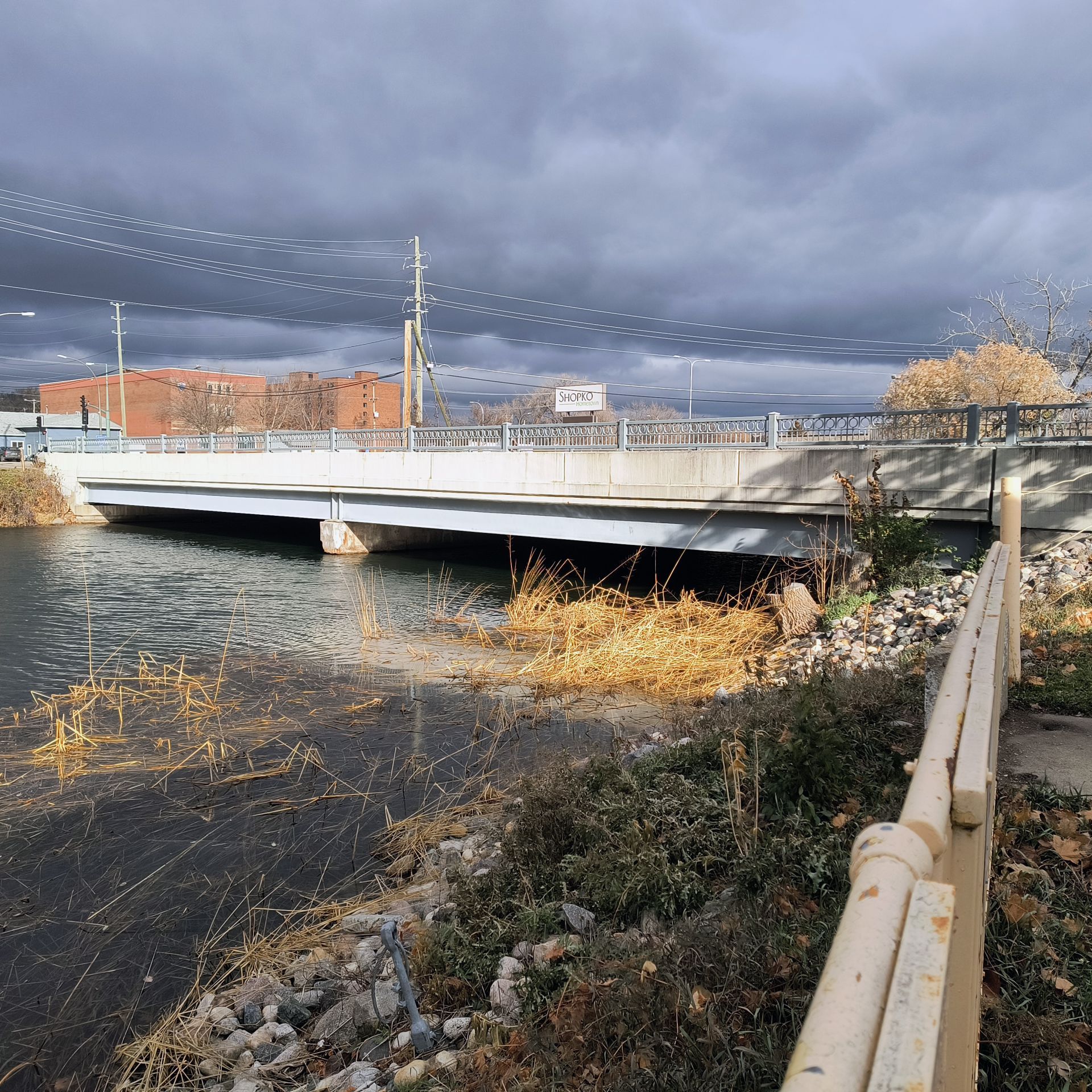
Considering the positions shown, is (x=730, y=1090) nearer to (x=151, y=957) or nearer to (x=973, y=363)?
(x=151, y=957)

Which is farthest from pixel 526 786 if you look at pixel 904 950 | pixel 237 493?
pixel 237 493

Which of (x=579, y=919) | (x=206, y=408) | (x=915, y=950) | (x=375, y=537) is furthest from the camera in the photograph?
(x=206, y=408)

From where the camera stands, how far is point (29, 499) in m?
35.7

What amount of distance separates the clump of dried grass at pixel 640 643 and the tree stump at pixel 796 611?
0.27 m

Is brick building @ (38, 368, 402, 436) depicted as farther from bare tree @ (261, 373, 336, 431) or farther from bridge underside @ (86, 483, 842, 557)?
bridge underside @ (86, 483, 842, 557)

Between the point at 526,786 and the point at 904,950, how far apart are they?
5.03 metres

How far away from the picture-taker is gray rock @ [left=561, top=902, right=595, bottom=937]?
4.21m

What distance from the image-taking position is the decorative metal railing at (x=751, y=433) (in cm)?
1260

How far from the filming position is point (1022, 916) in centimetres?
291

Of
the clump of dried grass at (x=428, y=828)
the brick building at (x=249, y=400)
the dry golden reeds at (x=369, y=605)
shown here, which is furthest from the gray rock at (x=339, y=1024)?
the brick building at (x=249, y=400)

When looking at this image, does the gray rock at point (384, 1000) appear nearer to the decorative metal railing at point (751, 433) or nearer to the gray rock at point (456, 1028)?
the gray rock at point (456, 1028)

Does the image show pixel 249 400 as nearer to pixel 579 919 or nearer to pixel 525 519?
pixel 525 519

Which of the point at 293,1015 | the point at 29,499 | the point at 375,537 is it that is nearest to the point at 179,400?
the point at 29,499

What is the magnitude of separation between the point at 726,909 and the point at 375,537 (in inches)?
930
